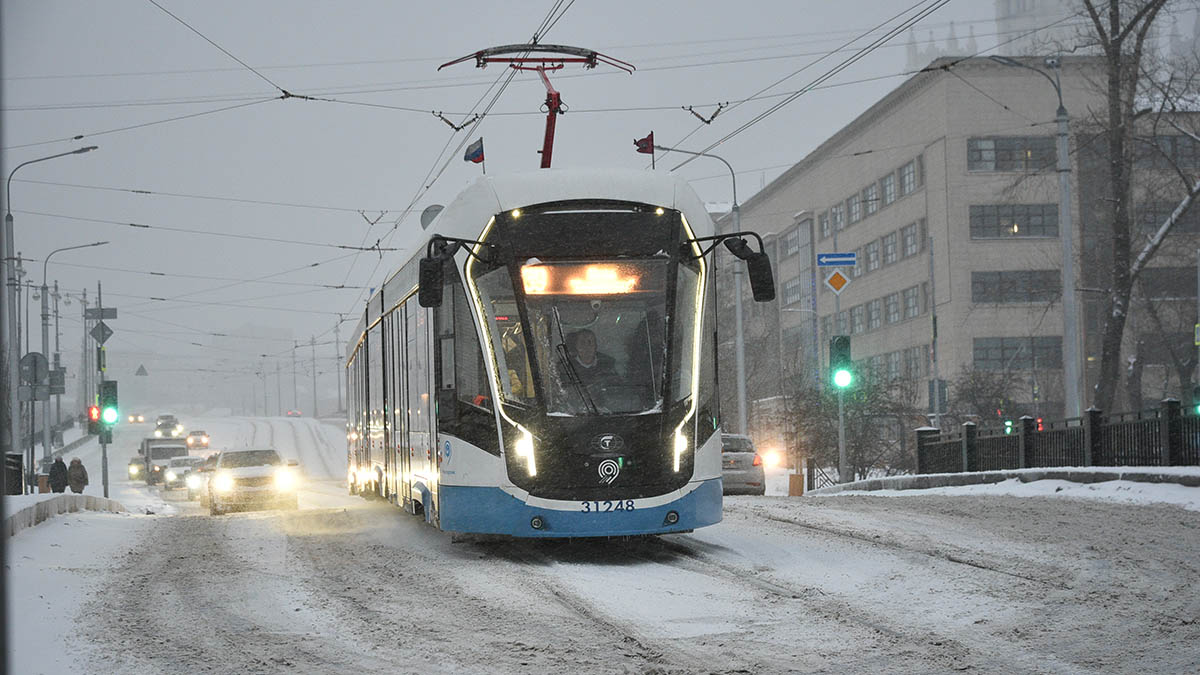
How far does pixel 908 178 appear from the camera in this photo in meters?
68.5

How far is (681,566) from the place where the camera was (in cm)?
1127

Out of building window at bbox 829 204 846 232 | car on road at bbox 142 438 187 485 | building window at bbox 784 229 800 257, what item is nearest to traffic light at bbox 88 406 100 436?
car on road at bbox 142 438 187 485

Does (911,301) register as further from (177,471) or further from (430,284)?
(430,284)

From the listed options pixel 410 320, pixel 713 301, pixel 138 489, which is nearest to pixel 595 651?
pixel 713 301

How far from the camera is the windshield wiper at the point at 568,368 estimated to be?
37.7 ft

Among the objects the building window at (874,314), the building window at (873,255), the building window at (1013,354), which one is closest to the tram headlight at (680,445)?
the building window at (1013,354)

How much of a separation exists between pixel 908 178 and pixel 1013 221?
624 centimetres

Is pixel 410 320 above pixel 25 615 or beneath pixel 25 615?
above

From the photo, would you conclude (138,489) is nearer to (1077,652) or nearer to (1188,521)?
(1188,521)

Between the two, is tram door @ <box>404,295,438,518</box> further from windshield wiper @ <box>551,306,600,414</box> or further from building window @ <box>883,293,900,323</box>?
building window @ <box>883,293,900,323</box>

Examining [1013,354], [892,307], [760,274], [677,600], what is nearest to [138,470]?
[892,307]

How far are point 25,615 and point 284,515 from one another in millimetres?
10191

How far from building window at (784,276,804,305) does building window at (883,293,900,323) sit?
10494 mm

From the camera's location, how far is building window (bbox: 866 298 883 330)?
73312 mm
